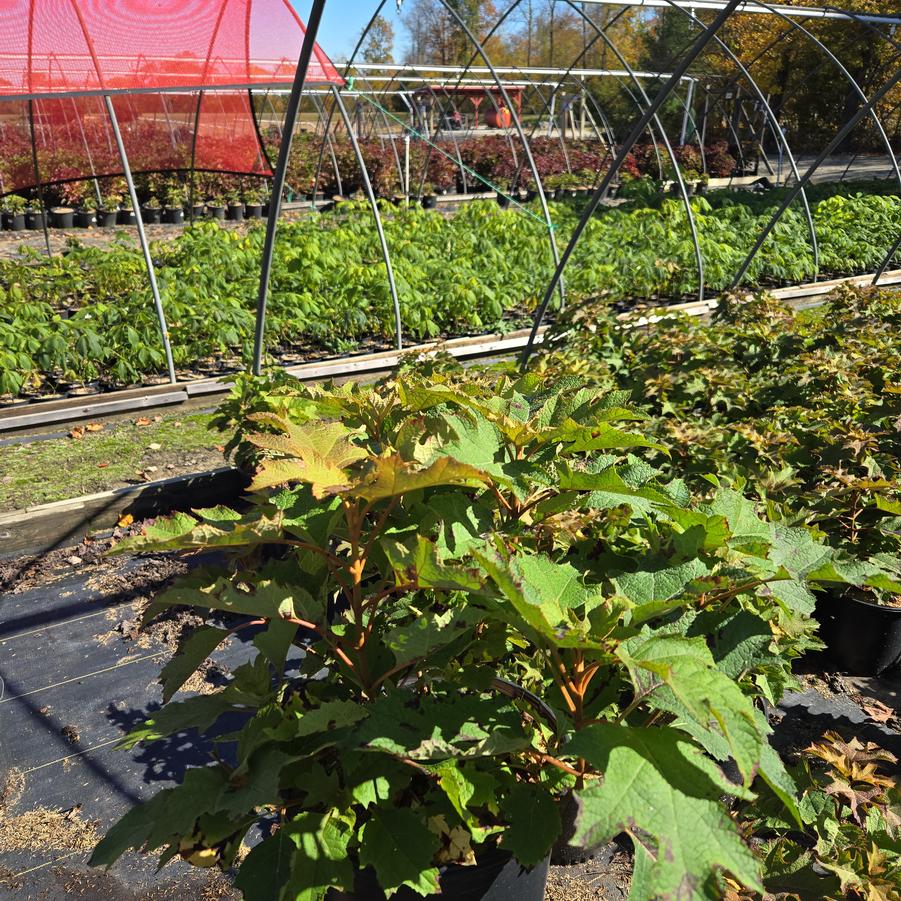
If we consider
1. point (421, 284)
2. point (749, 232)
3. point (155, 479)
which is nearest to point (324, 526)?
point (155, 479)

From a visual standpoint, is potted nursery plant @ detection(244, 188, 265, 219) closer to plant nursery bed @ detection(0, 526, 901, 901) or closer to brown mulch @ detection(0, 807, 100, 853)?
plant nursery bed @ detection(0, 526, 901, 901)

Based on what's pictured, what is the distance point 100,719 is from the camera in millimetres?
2791

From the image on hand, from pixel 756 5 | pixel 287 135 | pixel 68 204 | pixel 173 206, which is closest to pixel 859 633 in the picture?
pixel 287 135

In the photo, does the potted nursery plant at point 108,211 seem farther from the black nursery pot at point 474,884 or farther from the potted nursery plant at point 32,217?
the black nursery pot at point 474,884

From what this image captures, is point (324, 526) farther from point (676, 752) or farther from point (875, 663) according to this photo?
point (875, 663)

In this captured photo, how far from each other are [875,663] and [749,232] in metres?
7.77

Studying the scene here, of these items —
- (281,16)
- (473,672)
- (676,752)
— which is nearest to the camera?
(676,752)

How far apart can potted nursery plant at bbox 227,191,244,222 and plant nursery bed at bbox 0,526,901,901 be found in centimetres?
1287

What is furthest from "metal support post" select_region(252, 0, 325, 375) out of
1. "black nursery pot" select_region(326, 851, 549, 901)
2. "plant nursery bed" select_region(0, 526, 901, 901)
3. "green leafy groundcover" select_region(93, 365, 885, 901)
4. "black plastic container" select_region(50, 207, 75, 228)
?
"black plastic container" select_region(50, 207, 75, 228)

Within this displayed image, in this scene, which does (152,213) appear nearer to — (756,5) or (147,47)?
(147,47)

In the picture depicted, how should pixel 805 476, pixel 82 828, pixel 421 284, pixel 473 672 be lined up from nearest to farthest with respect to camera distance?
pixel 473 672 → pixel 82 828 → pixel 805 476 → pixel 421 284

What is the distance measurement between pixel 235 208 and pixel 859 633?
1474 cm

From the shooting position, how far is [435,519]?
1.31 m

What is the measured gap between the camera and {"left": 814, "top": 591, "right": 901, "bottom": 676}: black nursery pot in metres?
2.85
